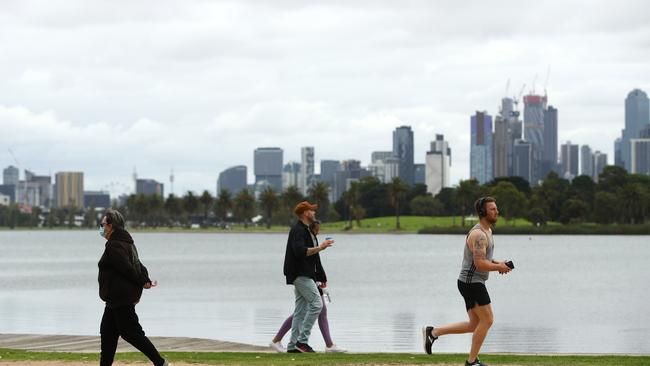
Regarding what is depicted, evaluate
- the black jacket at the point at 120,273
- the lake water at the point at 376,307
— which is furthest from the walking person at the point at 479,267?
the lake water at the point at 376,307

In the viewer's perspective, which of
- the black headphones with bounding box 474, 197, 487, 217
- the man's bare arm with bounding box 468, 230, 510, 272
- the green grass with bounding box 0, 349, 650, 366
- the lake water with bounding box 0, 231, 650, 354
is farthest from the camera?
the lake water with bounding box 0, 231, 650, 354

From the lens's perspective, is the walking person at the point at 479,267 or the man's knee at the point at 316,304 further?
the man's knee at the point at 316,304

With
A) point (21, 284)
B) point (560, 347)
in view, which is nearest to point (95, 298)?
point (21, 284)

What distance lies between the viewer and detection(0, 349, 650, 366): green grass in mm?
17812

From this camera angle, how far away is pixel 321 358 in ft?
60.5

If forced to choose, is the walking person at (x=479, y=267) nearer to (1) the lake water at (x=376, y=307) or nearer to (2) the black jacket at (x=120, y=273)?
(2) the black jacket at (x=120, y=273)

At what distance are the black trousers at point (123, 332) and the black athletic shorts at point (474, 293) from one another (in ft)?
14.2

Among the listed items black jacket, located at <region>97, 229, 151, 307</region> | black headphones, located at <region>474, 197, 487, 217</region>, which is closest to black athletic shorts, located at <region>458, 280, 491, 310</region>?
black headphones, located at <region>474, 197, 487, 217</region>

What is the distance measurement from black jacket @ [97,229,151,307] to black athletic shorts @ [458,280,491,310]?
4.49 metres

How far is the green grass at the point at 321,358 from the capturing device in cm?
1781

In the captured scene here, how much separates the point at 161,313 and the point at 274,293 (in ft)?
45.4

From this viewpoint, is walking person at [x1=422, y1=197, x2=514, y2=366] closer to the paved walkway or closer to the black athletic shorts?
the black athletic shorts

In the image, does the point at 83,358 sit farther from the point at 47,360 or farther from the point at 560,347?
the point at 560,347

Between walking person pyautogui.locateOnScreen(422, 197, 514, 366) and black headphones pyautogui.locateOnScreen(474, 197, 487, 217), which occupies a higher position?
black headphones pyautogui.locateOnScreen(474, 197, 487, 217)
